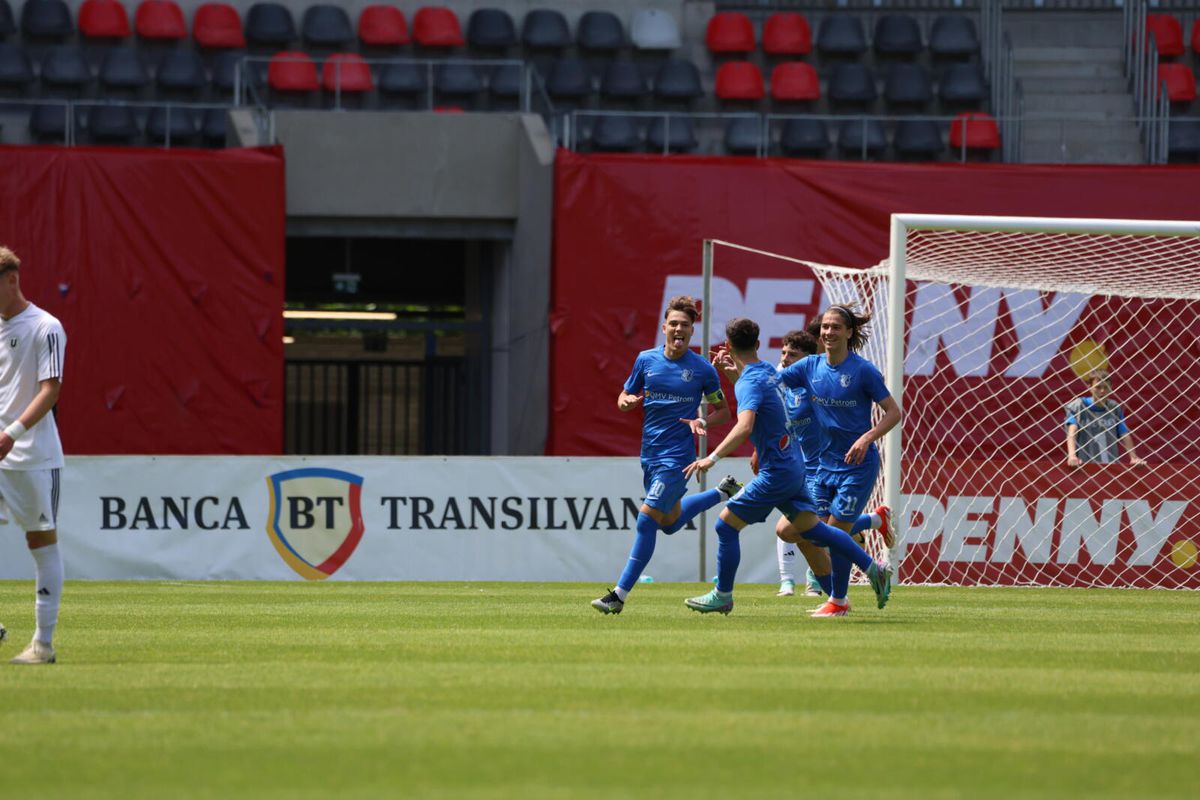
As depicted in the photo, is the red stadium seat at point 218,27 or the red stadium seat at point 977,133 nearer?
the red stadium seat at point 977,133

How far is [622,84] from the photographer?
25156 millimetres

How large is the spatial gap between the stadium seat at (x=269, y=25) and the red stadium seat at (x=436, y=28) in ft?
6.10

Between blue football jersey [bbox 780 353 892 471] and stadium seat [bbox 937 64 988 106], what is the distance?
1524 cm

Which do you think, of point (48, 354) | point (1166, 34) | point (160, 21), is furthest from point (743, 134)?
point (48, 354)

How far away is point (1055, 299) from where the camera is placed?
20.8 metres

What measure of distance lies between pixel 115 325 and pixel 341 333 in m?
9.39

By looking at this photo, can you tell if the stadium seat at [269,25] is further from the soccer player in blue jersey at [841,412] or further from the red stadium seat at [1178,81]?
the soccer player in blue jersey at [841,412]

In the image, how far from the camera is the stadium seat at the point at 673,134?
78.4 ft

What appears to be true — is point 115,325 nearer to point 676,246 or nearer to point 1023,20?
point 676,246

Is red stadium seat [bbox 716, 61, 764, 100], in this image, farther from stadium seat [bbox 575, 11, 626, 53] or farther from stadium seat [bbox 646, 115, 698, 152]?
stadium seat [bbox 575, 11, 626, 53]

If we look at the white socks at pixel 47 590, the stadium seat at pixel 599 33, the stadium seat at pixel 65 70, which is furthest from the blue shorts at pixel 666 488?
the stadium seat at pixel 65 70

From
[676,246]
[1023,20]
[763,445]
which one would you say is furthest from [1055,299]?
[763,445]

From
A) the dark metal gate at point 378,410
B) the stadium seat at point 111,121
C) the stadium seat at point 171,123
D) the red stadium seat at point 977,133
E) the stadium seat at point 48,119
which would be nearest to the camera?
the stadium seat at point 48,119

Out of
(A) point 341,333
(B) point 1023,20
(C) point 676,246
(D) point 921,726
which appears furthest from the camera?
(A) point 341,333
